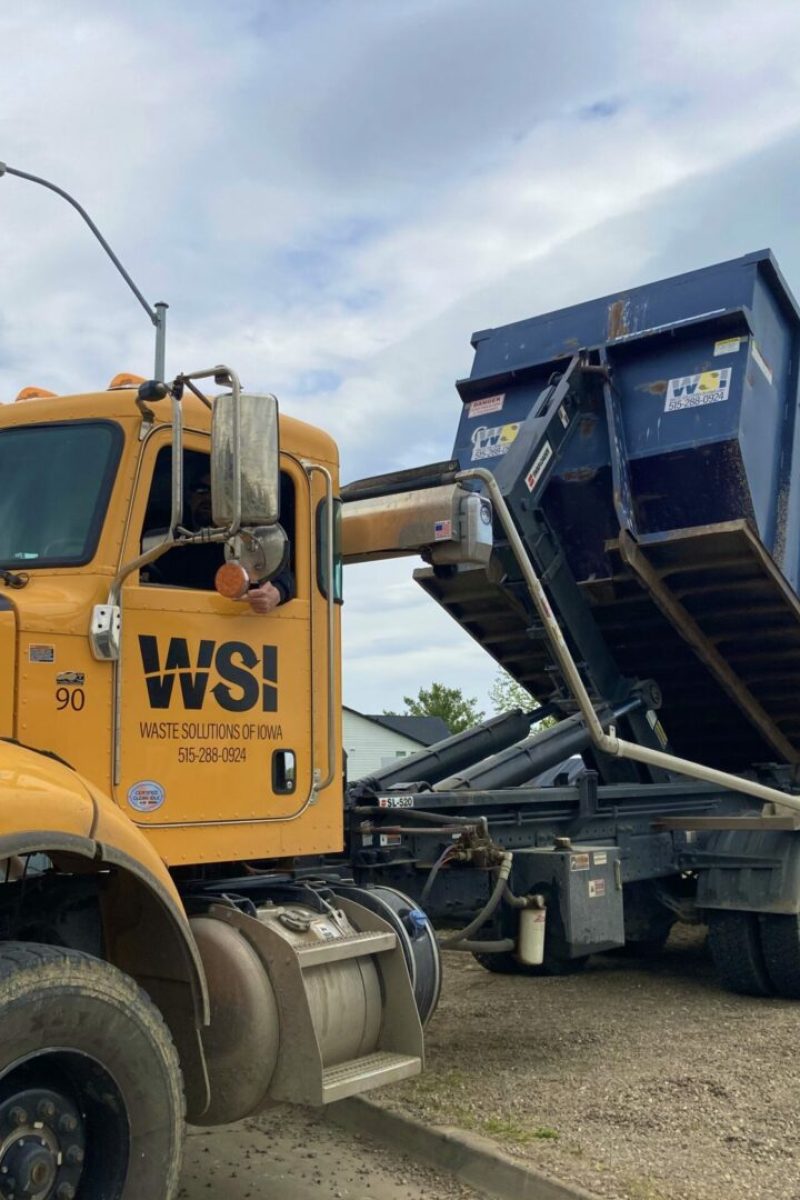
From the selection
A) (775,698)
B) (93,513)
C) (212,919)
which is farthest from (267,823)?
(775,698)

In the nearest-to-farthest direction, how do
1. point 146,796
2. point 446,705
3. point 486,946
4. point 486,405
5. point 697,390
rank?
point 146,796 < point 486,946 < point 697,390 < point 486,405 < point 446,705

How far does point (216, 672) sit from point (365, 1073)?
1480mm

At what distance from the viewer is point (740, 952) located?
729 centimetres

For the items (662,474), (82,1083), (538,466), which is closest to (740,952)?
(662,474)

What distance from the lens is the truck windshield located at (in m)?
3.95

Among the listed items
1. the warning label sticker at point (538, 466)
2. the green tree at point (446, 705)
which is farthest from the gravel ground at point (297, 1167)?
the green tree at point (446, 705)

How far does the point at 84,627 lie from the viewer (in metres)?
3.83

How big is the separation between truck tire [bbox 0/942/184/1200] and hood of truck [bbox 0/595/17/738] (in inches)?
26.7

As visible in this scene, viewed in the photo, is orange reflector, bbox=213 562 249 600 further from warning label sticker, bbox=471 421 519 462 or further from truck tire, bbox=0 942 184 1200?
warning label sticker, bbox=471 421 519 462

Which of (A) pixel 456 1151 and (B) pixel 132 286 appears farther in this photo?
(B) pixel 132 286

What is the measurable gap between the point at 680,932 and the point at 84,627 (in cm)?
733

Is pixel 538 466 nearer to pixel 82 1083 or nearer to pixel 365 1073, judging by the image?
pixel 365 1073

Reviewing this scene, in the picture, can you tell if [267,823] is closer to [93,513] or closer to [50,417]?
[93,513]

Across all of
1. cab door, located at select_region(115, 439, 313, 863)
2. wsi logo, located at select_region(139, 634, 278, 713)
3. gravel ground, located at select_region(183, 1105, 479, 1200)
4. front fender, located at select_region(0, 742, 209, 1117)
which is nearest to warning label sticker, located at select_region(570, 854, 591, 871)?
gravel ground, located at select_region(183, 1105, 479, 1200)
